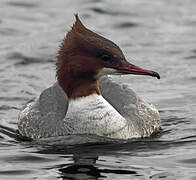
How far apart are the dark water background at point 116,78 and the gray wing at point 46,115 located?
250 millimetres

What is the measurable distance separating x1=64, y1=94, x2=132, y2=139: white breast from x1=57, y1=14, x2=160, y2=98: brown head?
0.52 feet

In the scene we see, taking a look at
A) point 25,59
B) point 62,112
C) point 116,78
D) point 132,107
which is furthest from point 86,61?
point 25,59

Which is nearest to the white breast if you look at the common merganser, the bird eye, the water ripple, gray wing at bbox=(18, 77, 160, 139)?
the common merganser

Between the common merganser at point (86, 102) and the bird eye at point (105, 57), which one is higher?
the bird eye at point (105, 57)

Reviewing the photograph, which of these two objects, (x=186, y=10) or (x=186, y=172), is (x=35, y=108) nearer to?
(x=186, y=172)

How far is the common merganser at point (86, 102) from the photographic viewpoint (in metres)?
10.7

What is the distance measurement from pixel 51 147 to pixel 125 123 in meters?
1.01

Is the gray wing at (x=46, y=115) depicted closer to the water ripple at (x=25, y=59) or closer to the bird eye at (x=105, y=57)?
the bird eye at (x=105, y=57)

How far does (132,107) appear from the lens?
450 inches

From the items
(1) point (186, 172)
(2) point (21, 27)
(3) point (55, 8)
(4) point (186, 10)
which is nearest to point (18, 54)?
(2) point (21, 27)

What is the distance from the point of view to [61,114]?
11195mm

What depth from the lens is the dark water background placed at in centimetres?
988

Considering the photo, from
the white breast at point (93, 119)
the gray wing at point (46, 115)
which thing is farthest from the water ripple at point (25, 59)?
the white breast at point (93, 119)

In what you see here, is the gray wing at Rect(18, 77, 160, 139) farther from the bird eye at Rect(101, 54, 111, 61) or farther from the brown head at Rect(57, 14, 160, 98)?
the bird eye at Rect(101, 54, 111, 61)
